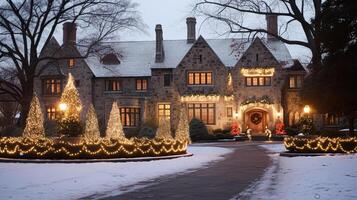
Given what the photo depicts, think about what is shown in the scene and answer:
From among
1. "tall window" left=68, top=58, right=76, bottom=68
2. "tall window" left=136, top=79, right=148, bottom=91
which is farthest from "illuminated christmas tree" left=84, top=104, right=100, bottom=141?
"tall window" left=68, top=58, right=76, bottom=68

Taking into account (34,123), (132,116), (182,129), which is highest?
(132,116)

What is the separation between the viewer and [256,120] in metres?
49.8

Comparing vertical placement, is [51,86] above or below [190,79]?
below

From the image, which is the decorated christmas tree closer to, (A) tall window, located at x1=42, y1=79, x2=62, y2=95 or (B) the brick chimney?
(B) the brick chimney

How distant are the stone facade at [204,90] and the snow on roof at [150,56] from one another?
1.08 feet

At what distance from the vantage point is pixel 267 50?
48969mm

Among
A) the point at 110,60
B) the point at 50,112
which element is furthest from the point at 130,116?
the point at 50,112

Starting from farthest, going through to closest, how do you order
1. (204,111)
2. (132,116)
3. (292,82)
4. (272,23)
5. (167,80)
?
(272,23) < (132,116) < (167,80) < (292,82) < (204,111)

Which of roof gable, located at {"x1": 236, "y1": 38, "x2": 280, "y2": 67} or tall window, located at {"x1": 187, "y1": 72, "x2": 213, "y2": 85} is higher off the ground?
roof gable, located at {"x1": 236, "y1": 38, "x2": 280, "y2": 67}

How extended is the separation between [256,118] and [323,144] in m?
23.7

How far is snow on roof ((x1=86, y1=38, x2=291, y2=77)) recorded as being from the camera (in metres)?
50.7

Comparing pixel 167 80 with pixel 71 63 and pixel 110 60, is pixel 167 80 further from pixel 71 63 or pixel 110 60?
pixel 71 63

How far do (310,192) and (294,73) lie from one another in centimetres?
3797

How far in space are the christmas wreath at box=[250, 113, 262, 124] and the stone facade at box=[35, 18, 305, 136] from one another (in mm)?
192
